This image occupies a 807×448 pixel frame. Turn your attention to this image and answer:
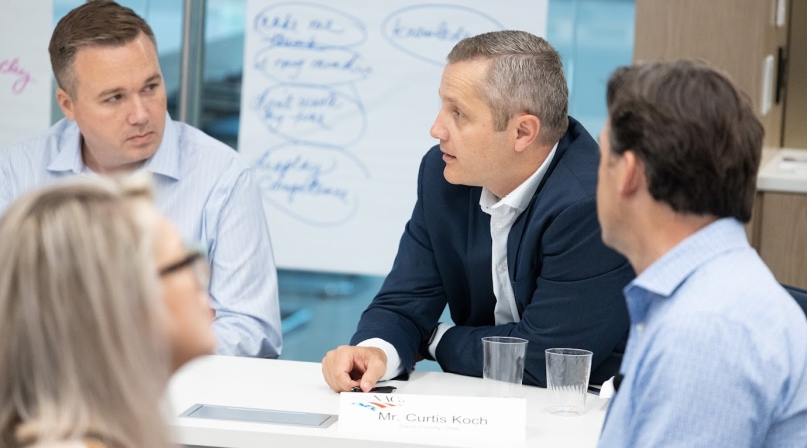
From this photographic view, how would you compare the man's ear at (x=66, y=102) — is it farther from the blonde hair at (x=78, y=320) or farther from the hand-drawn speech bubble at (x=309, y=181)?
the blonde hair at (x=78, y=320)

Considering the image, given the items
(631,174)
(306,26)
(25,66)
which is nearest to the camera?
(631,174)

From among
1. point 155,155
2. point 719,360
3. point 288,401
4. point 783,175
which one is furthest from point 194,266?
point 783,175

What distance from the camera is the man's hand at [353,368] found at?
2.04 metres

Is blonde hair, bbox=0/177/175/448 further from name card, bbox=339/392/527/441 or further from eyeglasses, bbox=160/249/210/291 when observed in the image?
name card, bbox=339/392/527/441

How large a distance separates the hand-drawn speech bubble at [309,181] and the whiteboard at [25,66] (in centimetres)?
92

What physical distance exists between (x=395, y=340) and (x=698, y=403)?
107cm

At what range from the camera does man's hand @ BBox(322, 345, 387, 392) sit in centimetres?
204

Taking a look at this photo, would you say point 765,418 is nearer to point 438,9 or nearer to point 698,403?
point 698,403

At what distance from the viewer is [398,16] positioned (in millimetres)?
3916

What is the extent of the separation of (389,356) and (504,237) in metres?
0.43

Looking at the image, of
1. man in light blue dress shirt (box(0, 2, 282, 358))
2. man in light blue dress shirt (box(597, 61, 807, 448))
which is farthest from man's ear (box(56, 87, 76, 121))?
man in light blue dress shirt (box(597, 61, 807, 448))

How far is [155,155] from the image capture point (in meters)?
2.77

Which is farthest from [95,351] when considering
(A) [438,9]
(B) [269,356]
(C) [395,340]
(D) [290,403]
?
(A) [438,9]

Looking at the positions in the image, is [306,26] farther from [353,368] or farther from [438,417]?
[438,417]
